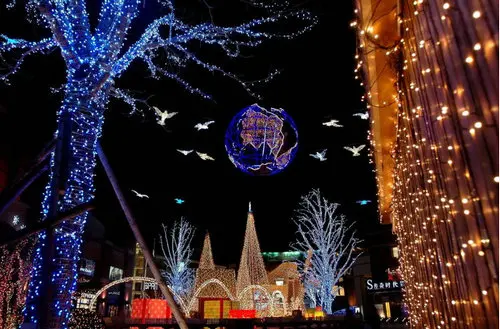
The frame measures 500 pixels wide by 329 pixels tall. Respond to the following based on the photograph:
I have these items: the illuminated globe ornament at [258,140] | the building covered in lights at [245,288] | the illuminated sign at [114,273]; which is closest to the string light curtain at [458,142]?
the illuminated globe ornament at [258,140]

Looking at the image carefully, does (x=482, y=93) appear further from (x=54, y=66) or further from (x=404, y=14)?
(x=54, y=66)

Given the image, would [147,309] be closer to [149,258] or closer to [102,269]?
[149,258]

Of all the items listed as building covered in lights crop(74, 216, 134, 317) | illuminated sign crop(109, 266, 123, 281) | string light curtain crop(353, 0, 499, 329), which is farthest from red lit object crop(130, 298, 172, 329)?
illuminated sign crop(109, 266, 123, 281)

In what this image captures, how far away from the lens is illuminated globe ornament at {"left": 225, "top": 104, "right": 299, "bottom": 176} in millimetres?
10023

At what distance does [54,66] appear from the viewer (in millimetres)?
12867

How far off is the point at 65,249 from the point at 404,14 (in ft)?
17.6

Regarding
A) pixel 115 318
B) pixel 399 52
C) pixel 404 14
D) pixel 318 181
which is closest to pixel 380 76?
pixel 399 52

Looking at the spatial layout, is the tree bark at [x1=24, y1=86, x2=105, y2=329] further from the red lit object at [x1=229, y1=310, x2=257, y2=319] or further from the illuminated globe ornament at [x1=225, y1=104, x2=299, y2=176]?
the red lit object at [x1=229, y1=310, x2=257, y2=319]

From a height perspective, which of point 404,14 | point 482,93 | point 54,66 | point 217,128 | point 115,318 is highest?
point 217,128

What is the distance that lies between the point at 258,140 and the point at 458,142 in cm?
817

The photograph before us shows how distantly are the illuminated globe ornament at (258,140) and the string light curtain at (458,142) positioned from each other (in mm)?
6741

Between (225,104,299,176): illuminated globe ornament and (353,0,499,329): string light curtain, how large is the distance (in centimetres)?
674

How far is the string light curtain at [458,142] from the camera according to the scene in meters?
1.51

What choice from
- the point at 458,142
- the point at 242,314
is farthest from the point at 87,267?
the point at 458,142
